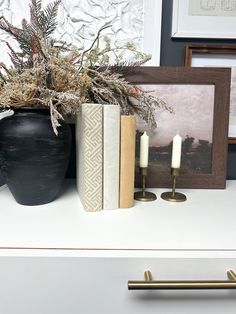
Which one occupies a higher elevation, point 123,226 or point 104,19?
point 104,19

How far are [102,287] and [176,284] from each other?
0.13 m

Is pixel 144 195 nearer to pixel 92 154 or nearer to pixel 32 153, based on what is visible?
pixel 92 154

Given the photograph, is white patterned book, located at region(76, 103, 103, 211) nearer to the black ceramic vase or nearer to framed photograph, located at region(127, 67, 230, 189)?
the black ceramic vase

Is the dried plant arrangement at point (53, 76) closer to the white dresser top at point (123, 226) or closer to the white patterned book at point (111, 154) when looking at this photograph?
the white patterned book at point (111, 154)

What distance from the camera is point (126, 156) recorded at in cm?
66

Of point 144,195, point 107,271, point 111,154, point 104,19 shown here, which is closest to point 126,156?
point 111,154

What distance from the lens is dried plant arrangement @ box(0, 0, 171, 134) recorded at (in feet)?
2.02

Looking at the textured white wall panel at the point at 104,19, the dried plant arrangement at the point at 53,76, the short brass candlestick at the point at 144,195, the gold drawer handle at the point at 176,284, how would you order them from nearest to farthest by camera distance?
the gold drawer handle at the point at 176,284 → the dried plant arrangement at the point at 53,76 → the short brass candlestick at the point at 144,195 → the textured white wall panel at the point at 104,19

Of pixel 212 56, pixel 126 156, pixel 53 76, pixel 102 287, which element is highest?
pixel 212 56

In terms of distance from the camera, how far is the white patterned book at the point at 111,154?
25.4 inches

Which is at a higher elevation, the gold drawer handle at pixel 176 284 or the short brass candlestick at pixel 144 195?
the short brass candlestick at pixel 144 195

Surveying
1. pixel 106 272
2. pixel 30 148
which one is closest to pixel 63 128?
pixel 30 148

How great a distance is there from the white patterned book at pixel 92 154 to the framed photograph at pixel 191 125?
20 cm

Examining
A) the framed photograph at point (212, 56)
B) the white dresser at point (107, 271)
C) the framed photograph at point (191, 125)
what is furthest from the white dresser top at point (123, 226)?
the framed photograph at point (212, 56)
